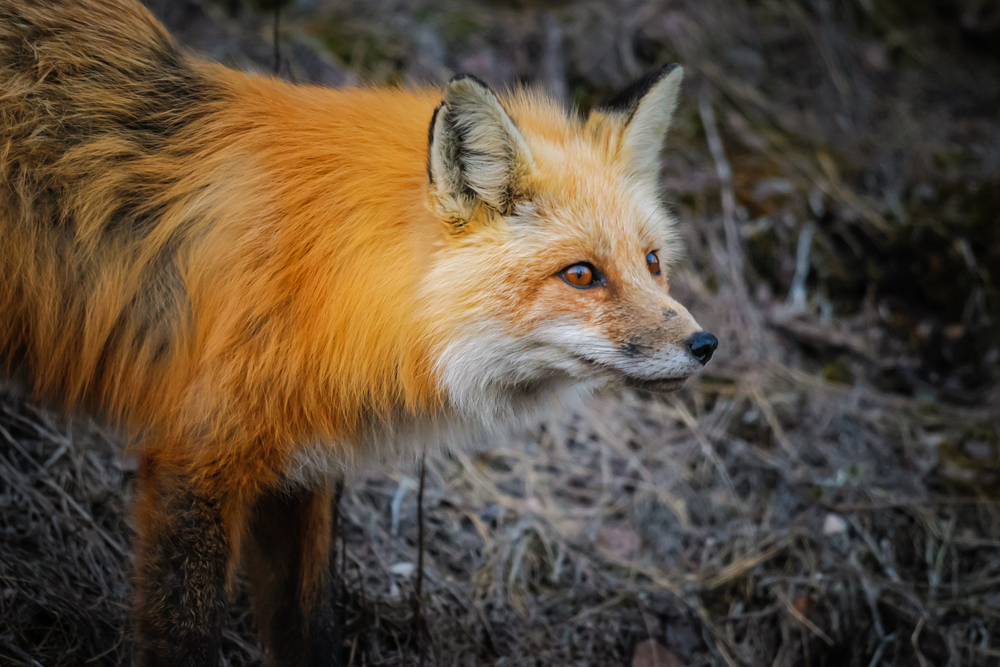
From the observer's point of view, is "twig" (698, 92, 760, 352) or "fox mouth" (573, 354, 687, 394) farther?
"twig" (698, 92, 760, 352)

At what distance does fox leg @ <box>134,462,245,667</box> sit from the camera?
6.77 ft

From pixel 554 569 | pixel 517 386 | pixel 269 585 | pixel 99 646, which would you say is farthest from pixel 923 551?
pixel 99 646

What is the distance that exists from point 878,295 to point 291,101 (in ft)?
14.8

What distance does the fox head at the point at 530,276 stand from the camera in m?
2.16

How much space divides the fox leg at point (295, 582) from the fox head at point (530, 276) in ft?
3.00

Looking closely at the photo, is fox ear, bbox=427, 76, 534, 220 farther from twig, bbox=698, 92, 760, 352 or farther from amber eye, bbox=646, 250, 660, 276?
twig, bbox=698, 92, 760, 352

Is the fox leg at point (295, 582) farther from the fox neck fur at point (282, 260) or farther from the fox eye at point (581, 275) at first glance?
the fox eye at point (581, 275)

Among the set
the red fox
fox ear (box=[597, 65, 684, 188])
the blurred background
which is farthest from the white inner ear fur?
the blurred background

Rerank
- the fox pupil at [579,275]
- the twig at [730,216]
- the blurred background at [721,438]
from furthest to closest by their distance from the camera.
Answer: the twig at [730,216] < the blurred background at [721,438] < the fox pupil at [579,275]

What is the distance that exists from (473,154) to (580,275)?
0.54 meters

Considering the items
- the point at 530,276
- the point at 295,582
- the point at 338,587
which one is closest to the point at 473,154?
the point at 530,276

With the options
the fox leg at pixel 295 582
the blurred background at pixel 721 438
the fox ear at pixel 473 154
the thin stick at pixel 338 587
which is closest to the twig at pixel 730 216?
the blurred background at pixel 721 438

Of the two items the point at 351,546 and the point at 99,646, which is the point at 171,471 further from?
the point at 351,546

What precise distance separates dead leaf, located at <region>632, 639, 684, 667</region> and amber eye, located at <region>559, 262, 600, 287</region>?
6.36ft
